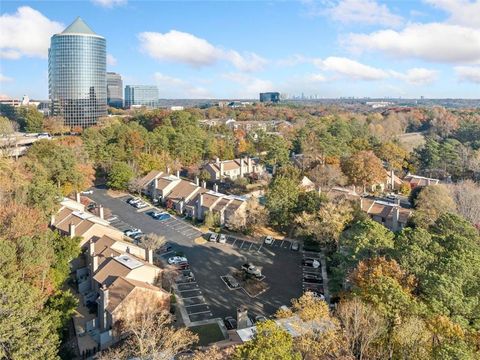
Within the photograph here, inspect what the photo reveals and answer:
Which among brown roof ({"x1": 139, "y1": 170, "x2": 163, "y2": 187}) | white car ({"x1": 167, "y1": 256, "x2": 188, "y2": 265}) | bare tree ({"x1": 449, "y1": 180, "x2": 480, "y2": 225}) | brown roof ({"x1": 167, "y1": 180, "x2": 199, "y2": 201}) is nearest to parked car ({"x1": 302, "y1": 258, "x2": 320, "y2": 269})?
white car ({"x1": 167, "y1": 256, "x2": 188, "y2": 265})

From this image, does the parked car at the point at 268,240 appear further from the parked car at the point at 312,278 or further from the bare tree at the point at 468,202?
the bare tree at the point at 468,202

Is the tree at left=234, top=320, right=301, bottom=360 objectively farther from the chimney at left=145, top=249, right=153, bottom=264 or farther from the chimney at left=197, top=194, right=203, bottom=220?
the chimney at left=197, top=194, right=203, bottom=220

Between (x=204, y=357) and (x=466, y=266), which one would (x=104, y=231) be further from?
(x=466, y=266)

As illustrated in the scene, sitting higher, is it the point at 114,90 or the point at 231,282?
the point at 114,90

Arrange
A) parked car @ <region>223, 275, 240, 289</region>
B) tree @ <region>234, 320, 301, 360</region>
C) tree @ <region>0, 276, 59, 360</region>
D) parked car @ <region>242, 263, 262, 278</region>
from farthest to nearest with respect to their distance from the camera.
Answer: parked car @ <region>242, 263, 262, 278</region> < parked car @ <region>223, 275, 240, 289</region> < tree @ <region>0, 276, 59, 360</region> < tree @ <region>234, 320, 301, 360</region>

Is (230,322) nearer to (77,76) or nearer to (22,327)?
(22,327)

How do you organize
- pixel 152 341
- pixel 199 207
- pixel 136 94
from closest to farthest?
1. pixel 152 341
2. pixel 199 207
3. pixel 136 94

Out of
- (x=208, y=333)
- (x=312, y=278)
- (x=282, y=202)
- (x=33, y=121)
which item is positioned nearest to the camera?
(x=208, y=333)

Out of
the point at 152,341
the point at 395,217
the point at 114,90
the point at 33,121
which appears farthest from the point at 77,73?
the point at 114,90
